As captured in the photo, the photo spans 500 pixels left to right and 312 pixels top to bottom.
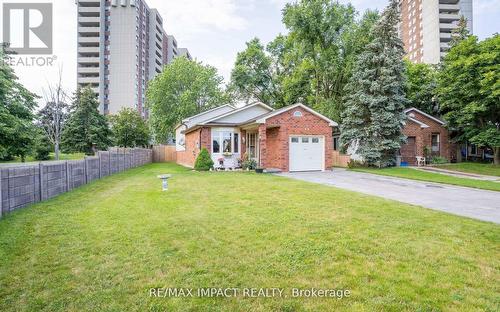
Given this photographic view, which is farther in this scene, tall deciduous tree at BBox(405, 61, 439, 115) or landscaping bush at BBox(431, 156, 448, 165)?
tall deciduous tree at BBox(405, 61, 439, 115)

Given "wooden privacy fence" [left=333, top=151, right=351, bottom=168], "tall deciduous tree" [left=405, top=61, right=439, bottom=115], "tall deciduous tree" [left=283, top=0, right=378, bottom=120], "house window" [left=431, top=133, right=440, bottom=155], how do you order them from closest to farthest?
"wooden privacy fence" [left=333, top=151, right=351, bottom=168] < "house window" [left=431, top=133, right=440, bottom=155] < "tall deciduous tree" [left=405, top=61, right=439, bottom=115] < "tall deciduous tree" [left=283, top=0, right=378, bottom=120]

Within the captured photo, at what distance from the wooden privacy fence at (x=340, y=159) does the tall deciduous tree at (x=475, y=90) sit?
8321 millimetres

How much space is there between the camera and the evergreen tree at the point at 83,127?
88.8ft

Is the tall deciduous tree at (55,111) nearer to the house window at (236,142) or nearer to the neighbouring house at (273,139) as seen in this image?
the neighbouring house at (273,139)

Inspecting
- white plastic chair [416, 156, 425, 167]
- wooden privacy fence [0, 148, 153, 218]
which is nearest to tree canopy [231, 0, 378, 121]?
white plastic chair [416, 156, 425, 167]

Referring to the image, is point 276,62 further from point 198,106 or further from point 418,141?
point 418,141

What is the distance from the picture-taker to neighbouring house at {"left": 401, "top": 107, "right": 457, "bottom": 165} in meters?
22.0

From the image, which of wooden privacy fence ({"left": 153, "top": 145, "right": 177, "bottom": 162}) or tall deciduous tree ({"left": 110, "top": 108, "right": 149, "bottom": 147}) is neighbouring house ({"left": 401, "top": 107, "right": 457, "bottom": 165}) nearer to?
wooden privacy fence ({"left": 153, "top": 145, "right": 177, "bottom": 162})

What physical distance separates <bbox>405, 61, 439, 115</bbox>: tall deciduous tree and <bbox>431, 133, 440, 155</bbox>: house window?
8.99 ft

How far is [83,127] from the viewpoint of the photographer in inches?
1081

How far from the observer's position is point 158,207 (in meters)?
6.98

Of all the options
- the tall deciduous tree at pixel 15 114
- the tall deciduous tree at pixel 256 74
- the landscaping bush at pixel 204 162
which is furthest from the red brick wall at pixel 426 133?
the tall deciduous tree at pixel 15 114

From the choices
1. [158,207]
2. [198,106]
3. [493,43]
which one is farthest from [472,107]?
[198,106]

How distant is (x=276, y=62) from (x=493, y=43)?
2047 centimetres
